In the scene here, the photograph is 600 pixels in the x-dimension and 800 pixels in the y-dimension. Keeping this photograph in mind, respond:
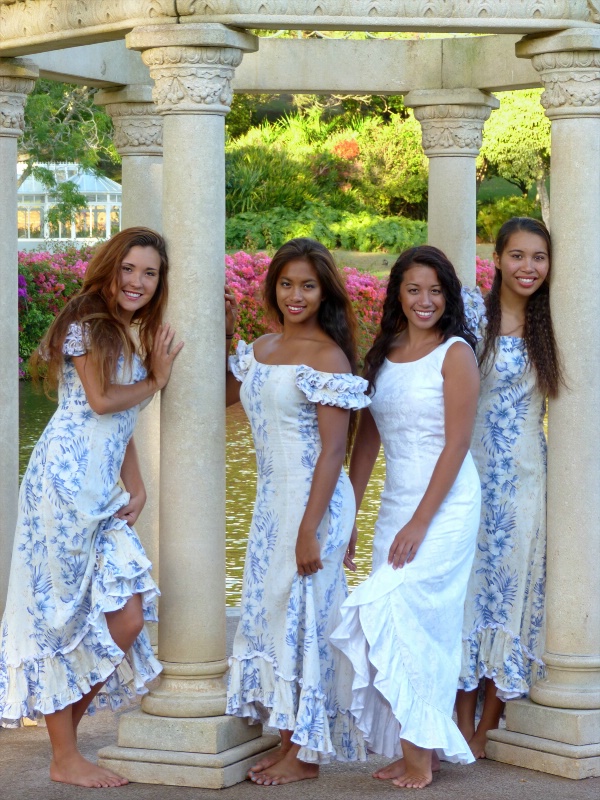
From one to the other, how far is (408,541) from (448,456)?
13.2 inches

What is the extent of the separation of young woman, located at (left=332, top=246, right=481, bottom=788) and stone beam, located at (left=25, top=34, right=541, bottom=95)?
1993mm

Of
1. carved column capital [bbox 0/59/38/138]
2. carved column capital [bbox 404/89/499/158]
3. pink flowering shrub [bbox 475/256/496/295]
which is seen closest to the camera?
carved column capital [bbox 0/59/38/138]

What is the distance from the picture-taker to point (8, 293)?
19.5 feet

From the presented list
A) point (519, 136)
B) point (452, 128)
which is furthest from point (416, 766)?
point (519, 136)

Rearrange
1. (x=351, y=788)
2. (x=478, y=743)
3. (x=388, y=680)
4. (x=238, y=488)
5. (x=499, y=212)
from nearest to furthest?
(x=388, y=680), (x=351, y=788), (x=478, y=743), (x=238, y=488), (x=499, y=212)

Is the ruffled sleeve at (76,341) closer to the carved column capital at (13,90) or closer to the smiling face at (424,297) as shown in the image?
the smiling face at (424,297)

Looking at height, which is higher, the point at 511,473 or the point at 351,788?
the point at 511,473

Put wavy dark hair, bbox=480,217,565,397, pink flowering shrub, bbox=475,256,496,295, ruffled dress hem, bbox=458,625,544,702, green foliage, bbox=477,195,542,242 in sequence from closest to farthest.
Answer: wavy dark hair, bbox=480,217,565,397 < ruffled dress hem, bbox=458,625,544,702 < pink flowering shrub, bbox=475,256,496,295 < green foliage, bbox=477,195,542,242

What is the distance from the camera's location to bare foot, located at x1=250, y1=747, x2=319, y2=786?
15.7 feet

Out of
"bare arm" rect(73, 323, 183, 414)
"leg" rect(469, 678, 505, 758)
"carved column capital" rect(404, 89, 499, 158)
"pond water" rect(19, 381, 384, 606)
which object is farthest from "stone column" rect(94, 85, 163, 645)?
"leg" rect(469, 678, 505, 758)

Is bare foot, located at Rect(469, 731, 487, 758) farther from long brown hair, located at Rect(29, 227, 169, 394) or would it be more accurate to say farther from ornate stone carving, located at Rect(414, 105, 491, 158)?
ornate stone carving, located at Rect(414, 105, 491, 158)

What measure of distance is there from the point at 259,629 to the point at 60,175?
23222 mm

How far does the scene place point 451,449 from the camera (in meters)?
4.65

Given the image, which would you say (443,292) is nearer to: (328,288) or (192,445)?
(328,288)
